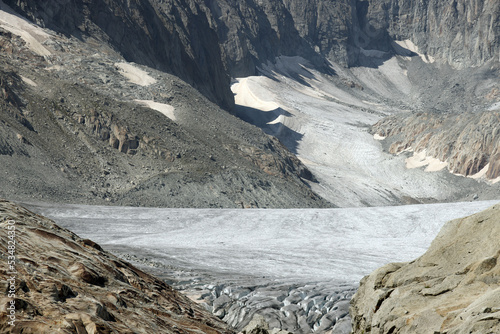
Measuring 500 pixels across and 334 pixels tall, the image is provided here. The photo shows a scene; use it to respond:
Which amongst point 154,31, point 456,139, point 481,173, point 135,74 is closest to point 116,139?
point 135,74

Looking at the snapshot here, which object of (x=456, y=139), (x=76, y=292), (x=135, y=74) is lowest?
(x=76, y=292)

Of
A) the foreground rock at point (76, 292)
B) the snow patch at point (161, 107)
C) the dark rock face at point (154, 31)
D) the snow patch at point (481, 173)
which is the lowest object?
the snow patch at point (481, 173)

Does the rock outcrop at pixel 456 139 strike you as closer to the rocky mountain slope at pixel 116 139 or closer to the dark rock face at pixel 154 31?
the rocky mountain slope at pixel 116 139

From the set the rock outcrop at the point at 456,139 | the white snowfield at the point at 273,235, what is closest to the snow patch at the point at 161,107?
the white snowfield at the point at 273,235

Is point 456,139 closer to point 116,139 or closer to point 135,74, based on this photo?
point 135,74

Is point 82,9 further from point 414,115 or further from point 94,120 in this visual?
point 414,115

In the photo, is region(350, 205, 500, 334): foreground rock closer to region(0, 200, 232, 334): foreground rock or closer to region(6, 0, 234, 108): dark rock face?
region(0, 200, 232, 334): foreground rock

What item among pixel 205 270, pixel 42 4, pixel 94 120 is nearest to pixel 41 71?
pixel 94 120
